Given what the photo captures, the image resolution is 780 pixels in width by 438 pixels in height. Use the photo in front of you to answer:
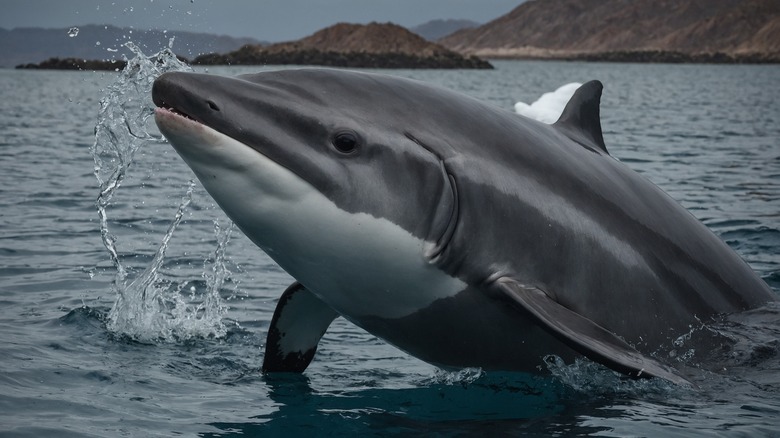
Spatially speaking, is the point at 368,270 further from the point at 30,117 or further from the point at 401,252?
the point at 30,117

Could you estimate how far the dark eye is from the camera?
6074 mm

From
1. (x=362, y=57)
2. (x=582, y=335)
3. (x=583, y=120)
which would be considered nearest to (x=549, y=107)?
(x=583, y=120)

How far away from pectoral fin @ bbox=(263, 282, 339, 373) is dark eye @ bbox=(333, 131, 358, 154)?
5.58 feet

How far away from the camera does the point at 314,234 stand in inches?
239

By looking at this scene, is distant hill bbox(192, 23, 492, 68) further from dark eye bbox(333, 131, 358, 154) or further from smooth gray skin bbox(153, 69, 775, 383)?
dark eye bbox(333, 131, 358, 154)

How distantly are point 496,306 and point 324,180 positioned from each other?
58.8 inches

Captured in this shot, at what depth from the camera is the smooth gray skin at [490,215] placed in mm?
5988

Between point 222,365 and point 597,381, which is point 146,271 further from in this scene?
point 597,381

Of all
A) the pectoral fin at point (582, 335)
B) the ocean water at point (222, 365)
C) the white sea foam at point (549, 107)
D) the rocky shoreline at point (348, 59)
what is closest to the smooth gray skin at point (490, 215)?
the pectoral fin at point (582, 335)

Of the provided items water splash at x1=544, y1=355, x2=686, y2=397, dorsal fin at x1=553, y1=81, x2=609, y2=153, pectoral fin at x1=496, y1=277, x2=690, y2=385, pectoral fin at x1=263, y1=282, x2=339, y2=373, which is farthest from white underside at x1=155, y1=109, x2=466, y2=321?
dorsal fin at x1=553, y1=81, x2=609, y2=153

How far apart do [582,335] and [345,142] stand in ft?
5.99

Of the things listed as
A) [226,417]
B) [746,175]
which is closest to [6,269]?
[226,417]

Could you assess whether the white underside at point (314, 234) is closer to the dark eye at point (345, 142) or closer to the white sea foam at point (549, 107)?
the dark eye at point (345, 142)

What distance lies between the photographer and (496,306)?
6617 mm
